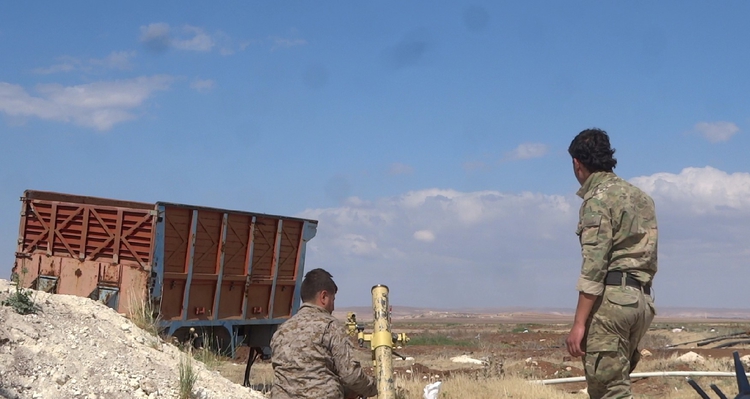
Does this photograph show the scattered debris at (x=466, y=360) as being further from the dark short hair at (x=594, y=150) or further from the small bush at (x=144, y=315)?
the dark short hair at (x=594, y=150)

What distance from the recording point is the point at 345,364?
5309mm

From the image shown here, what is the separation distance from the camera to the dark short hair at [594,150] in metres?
4.88

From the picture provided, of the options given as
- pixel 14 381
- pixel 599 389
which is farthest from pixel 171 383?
pixel 599 389

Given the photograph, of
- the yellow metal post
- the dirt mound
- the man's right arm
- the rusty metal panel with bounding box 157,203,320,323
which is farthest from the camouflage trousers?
the rusty metal panel with bounding box 157,203,320,323

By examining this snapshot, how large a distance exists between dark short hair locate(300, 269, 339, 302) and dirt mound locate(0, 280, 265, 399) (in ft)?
11.8

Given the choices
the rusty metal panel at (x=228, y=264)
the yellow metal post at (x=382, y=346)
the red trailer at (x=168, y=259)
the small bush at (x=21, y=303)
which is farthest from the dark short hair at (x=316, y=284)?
the rusty metal panel at (x=228, y=264)

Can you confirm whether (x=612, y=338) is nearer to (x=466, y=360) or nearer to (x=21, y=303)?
(x=21, y=303)

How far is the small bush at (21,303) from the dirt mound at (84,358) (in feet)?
Answer: 0.30

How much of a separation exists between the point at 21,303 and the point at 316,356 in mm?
5667

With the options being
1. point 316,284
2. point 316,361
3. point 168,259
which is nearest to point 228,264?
point 168,259

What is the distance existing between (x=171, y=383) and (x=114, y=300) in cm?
319

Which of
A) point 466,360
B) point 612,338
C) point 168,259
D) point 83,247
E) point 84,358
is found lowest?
point 466,360

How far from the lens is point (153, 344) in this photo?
1055cm

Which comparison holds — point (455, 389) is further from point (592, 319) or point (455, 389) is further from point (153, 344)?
point (592, 319)
